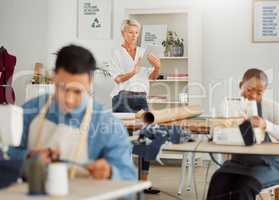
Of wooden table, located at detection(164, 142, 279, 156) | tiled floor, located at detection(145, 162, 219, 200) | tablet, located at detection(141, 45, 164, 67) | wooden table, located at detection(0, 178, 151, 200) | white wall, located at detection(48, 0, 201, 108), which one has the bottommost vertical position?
tiled floor, located at detection(145, 162, 219, 200)

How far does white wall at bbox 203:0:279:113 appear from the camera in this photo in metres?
6.31

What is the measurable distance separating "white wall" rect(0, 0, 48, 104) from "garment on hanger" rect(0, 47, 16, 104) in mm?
675

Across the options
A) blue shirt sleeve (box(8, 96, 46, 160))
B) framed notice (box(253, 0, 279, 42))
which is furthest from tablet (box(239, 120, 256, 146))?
framed notice (box(253, 0, 279, 42))

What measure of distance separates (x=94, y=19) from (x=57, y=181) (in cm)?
554

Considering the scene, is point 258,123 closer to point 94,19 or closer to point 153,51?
point 153,51

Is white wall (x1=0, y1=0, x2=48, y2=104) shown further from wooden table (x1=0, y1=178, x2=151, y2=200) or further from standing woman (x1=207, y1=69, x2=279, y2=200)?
wooden table (x1=0, y1=178, x2=151, y2=200)

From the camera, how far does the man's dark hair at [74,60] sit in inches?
69.1

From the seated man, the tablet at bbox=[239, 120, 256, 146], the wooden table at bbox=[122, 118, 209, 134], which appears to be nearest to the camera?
the seated man

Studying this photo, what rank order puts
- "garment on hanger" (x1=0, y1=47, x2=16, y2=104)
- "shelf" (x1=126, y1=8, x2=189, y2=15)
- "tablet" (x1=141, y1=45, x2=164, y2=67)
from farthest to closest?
"tablet" (x1=141, y1=45, x2=164, y2=67) → "shelf" (x1=126, y1=8, x2=189, y2=15) → "garment on hanger" (x1=0, y1=47, x2=16, y2=104)

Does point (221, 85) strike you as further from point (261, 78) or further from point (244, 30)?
point (261, 78)

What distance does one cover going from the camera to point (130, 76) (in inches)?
174

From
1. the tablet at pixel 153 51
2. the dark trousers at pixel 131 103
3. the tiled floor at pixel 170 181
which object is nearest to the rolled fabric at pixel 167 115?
the dark trousers at pixel 131 103

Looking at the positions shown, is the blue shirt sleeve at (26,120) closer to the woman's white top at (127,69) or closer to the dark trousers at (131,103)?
the dark trousers at (131,103)

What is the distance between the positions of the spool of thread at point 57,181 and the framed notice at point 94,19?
539 cm
